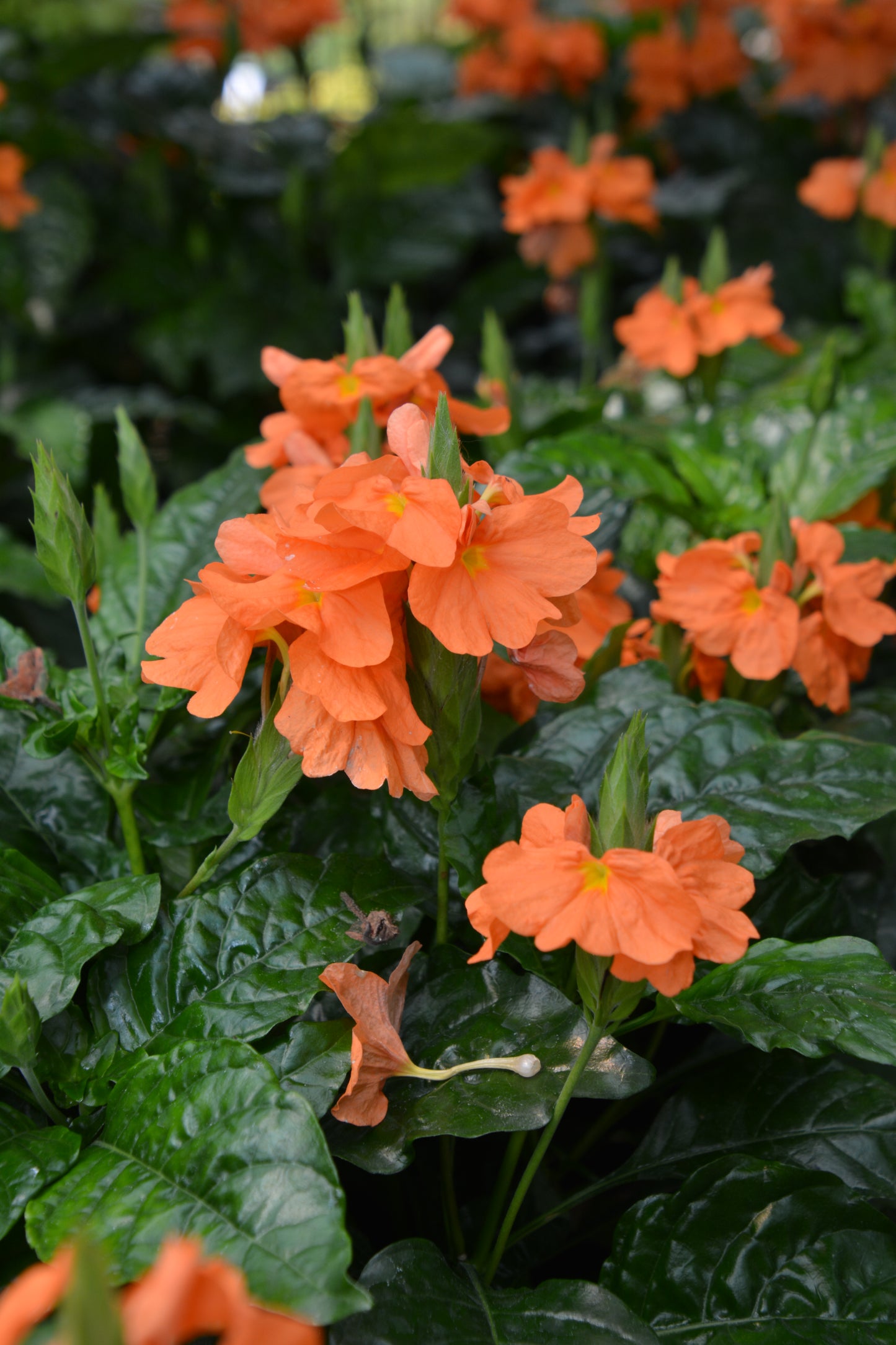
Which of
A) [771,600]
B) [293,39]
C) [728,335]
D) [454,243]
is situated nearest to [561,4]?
[293,39]

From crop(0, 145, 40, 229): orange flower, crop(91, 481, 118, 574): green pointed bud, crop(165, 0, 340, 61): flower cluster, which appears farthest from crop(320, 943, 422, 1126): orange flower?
crop(165, 0, 340, 61): flower cluster

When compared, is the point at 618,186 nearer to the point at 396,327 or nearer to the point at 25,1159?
the point at 396,327

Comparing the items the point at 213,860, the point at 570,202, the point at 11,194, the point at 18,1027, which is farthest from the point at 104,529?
the point at 11,194

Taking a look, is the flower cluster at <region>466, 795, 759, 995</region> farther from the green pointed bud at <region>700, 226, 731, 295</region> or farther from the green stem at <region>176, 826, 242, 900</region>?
the green pointed bud at <region>700, 226, 731, 295</region>

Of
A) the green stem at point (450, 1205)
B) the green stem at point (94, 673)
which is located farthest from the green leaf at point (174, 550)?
the green stem at point (450, 1205)

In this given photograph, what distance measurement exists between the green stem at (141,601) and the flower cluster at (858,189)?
135 cm

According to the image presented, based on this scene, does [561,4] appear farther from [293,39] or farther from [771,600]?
[771,600]

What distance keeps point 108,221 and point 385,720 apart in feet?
7.23

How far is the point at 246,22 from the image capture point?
2473 mm

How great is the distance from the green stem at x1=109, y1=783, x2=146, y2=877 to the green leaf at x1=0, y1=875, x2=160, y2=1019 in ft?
0.21

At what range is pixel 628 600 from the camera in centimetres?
104

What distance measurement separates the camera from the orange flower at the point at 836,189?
171cm

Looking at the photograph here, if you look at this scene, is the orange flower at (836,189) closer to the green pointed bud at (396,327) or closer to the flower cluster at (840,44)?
the flower cluster at (840,44)

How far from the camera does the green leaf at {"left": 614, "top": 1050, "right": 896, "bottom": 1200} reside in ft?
2.25
